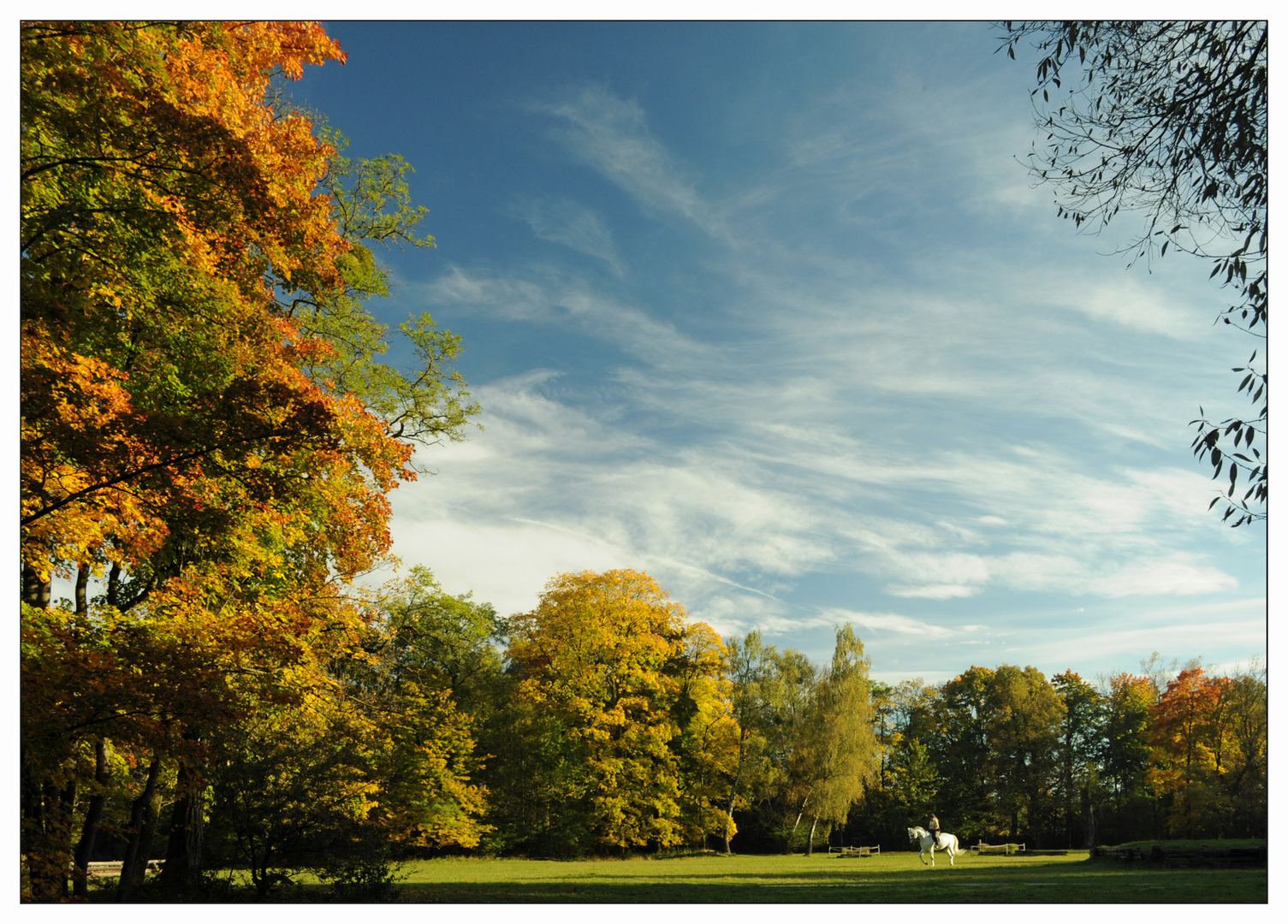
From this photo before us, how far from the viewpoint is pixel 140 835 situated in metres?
11.6

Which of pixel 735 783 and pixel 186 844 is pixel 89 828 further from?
pixel 735 783

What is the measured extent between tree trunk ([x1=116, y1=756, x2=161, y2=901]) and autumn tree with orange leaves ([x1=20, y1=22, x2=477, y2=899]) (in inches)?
31.4

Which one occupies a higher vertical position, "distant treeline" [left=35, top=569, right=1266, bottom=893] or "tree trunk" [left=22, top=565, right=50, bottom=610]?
"tree trunk" [left=22, top=565, right=50, bottom=610]

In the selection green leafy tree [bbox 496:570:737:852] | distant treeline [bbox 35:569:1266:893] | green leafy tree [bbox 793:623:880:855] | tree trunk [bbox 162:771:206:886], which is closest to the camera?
tree trunk [bbox 162:771:206:886]

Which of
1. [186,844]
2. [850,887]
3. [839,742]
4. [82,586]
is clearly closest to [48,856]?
[186,844]

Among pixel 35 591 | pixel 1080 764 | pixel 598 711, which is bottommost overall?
pixel 1080 764

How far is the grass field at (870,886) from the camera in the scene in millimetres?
8109

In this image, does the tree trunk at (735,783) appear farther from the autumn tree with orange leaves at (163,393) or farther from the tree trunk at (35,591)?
the tree trunk at (35,591)

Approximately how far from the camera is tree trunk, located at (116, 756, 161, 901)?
33.6ft

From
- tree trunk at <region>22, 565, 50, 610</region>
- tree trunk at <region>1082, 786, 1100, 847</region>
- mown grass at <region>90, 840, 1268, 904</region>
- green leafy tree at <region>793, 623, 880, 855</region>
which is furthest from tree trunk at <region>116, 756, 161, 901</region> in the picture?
tree trunk at <region>1082, 786, 1100, 847</region>

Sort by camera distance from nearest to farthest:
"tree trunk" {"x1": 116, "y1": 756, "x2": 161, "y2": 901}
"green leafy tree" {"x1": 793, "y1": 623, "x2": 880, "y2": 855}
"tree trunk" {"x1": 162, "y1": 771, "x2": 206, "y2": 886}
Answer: "tree trunk" {"x1": 162, "y1": 771, "x2": 206, "y2": 886} < "tree trunk" {"x1": 116, "y1": 756, "x2": 161, "y2": 901} < "green leafy tree" {"x1": 793, "y1": 623, "x2": 880, "y2": 855}

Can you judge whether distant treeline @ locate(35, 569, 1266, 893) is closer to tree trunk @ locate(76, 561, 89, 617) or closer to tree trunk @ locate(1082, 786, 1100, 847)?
tree trunk @ locate(1082, 786, 1100, 847)

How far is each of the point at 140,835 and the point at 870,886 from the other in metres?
11.4
